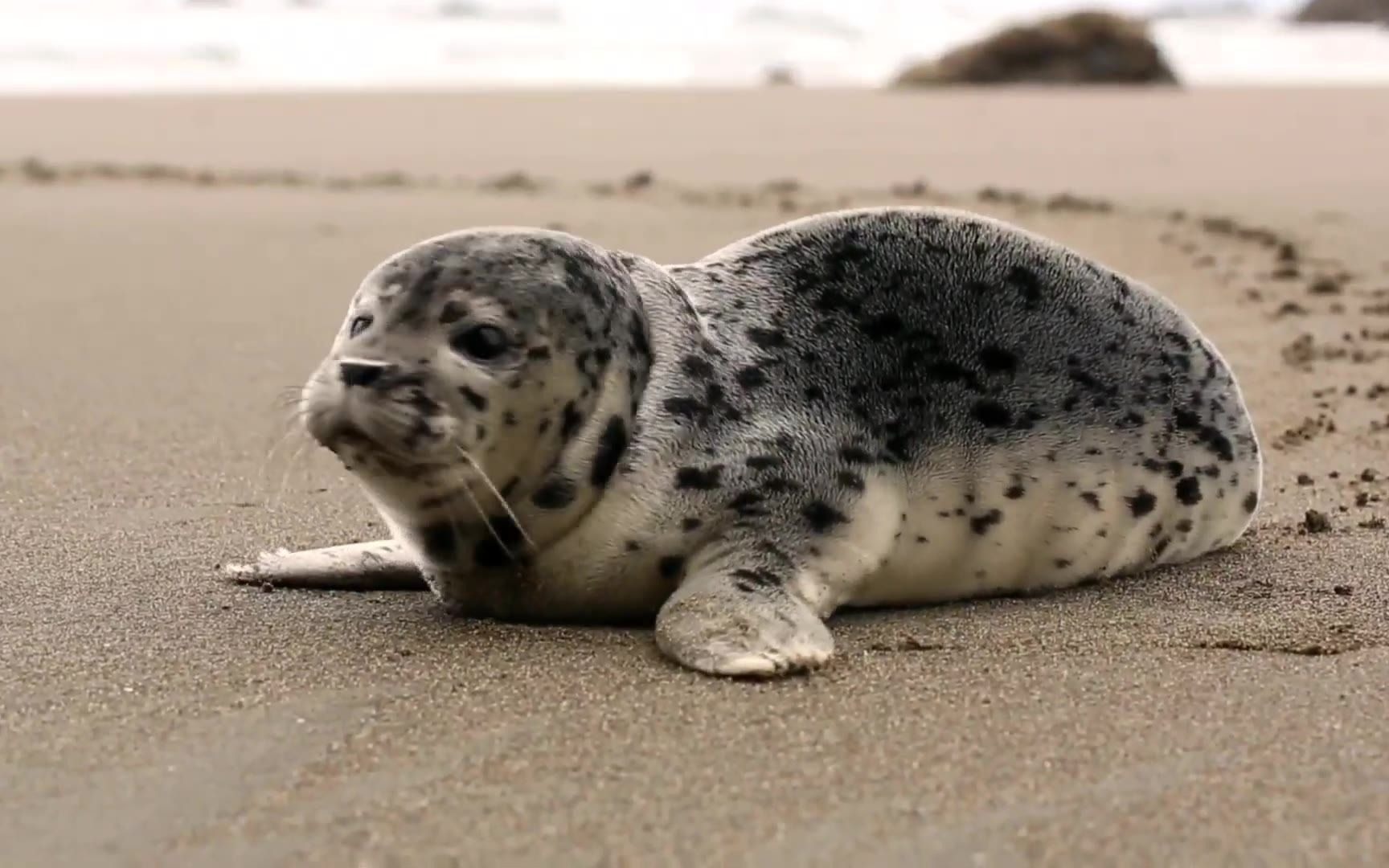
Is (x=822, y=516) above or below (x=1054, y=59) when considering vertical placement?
above

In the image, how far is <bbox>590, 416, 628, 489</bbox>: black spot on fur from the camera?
2.53 meters

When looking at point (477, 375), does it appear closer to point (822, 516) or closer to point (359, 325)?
point (359, 325)

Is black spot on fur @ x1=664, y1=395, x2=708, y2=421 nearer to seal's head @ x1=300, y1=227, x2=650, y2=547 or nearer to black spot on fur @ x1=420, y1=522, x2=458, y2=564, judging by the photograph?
seal's head @ x1=300, y1=227, x2=650, y2=547

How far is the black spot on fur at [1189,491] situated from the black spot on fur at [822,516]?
659mm

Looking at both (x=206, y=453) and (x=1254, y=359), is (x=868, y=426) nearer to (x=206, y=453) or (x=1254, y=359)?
(x=206, y=453)

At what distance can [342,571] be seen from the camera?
2877 millimetres

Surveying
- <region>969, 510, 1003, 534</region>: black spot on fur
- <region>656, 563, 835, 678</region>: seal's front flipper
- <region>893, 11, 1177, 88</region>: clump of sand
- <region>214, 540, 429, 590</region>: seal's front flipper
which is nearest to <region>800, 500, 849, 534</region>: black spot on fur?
<region>656, 563, 835, 678</region>: seal's front flipper

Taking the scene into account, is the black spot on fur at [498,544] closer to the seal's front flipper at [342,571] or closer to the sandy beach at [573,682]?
the sandy beach at [573,682]

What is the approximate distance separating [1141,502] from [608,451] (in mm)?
923

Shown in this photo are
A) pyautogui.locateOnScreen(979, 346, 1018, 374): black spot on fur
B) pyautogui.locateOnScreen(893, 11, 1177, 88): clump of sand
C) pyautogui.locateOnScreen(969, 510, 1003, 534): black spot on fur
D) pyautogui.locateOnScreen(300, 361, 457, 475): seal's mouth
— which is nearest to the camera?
pyautogui.locateOnScreen(300, 361, 457, 475): seal's mouth

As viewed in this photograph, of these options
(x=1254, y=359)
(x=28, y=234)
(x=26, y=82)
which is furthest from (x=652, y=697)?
(x=26, y=82)

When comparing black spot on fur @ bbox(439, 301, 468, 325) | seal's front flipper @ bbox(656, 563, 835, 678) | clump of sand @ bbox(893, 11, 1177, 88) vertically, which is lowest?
clump of sand @ bbox(893, 11, 1177, 88)

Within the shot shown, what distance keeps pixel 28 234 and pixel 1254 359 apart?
4.14 meters

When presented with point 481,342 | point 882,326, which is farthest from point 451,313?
point 882,326
